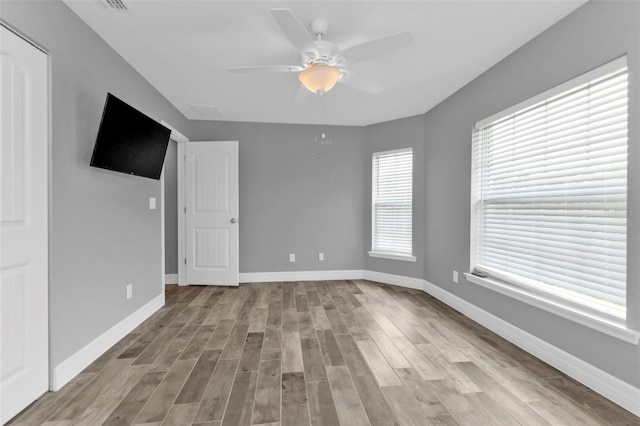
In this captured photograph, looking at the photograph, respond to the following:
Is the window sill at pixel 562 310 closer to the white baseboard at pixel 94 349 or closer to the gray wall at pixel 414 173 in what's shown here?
the gray wall at pixel 414 173

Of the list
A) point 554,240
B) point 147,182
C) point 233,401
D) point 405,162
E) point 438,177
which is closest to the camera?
point 233,401

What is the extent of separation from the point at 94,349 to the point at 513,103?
3883mm

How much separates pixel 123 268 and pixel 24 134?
1.36 m

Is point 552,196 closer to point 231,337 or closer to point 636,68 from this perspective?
point 636,68

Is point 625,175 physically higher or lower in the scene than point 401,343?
higher

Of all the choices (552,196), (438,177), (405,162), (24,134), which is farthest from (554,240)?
(24,134)

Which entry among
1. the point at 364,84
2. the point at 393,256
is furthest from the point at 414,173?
the point at 364,84

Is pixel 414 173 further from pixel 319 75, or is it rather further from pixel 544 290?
pixel 319 75

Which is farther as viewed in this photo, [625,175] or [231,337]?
[231,337]

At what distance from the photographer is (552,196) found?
86.5 inches

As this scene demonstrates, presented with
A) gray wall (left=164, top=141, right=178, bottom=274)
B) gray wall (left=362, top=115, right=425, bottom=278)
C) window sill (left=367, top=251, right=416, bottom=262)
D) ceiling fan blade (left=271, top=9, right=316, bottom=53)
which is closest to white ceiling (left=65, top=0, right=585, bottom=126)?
ceiling fan blade (left=271, top=9, right=316, bottom=53)

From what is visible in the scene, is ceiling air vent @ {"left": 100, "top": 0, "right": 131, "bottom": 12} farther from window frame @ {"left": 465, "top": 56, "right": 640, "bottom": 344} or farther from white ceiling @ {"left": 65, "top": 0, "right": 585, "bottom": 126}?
window frame @ {"left": 465, "top": 56, "right": 640, "bottom": 344}

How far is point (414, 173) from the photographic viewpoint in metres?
4.23

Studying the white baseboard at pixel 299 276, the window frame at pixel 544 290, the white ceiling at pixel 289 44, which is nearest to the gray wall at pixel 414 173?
the white baseboard at pixel 299 276
